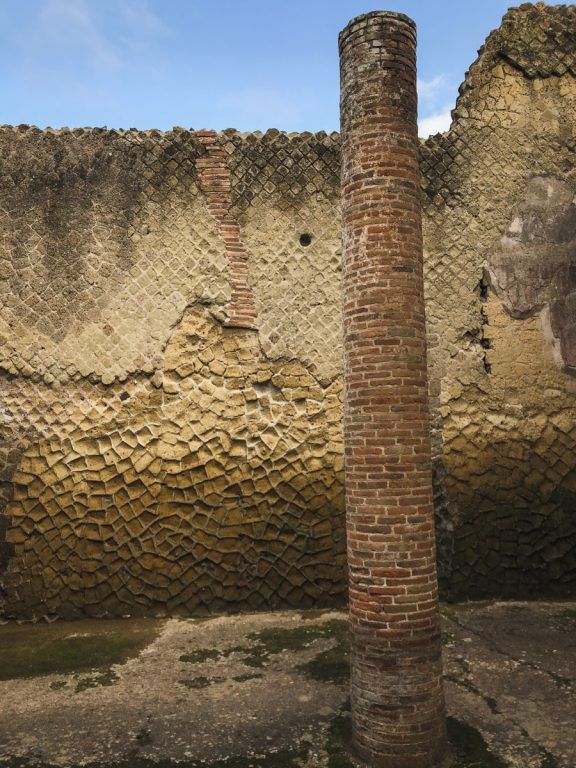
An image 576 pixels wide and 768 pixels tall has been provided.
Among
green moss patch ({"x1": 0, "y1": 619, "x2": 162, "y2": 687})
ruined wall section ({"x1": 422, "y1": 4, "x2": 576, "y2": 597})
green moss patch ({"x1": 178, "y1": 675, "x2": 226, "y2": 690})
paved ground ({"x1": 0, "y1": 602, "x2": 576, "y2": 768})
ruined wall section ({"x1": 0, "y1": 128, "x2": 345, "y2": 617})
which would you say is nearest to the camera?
paved ground ({"x1": 0, "y1": 602, "x2": 576, "y2": 768})

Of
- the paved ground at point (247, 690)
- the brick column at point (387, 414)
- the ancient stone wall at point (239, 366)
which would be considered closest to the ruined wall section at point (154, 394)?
the ancient stone wall at point (239, 366)

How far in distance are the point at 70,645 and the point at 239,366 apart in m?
2.69

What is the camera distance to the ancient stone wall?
6223mm

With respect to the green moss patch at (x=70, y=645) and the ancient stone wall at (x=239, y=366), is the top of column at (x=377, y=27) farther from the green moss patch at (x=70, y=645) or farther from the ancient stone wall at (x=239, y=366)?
the green moss patch at (x=70, y=645)

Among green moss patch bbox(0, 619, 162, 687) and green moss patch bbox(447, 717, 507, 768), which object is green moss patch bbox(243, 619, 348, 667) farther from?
green moss patch bbox(447, 717, 507, 768)

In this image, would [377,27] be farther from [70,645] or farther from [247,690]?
[70,645]

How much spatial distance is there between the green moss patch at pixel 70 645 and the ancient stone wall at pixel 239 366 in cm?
20

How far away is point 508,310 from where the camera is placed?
6691 mm

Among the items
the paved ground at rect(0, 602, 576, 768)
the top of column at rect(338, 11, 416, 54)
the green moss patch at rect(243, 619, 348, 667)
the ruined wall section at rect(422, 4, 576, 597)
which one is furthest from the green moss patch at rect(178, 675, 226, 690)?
the top of column at rect(338, 11, 416, 54)

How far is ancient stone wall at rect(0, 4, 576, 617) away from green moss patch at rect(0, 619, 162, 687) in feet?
0.65

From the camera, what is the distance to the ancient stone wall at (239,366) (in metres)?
6.22

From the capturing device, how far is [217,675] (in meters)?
4.79

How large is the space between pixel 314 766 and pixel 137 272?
4.42 m

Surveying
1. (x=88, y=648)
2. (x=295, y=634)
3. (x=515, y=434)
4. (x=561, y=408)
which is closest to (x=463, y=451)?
(x=515, y=434)
